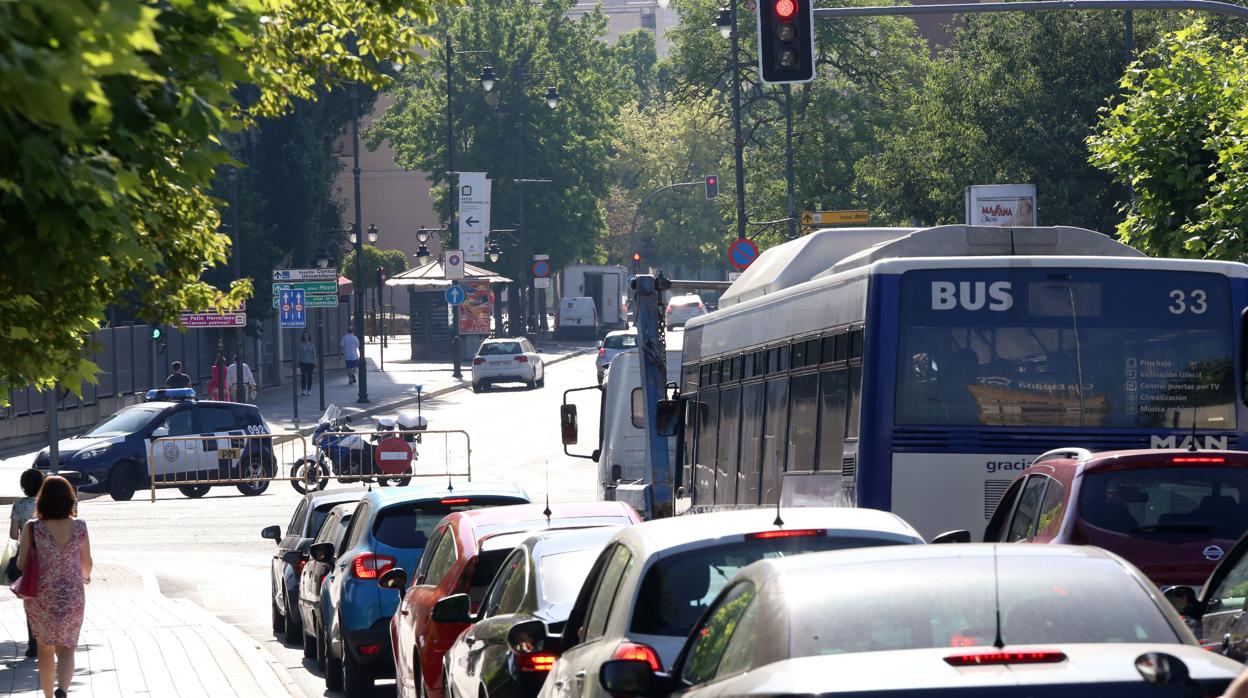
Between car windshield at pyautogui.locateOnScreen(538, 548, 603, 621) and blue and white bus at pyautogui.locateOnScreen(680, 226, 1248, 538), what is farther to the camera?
blue and white bus at pyautogui.locateOnScreen(680, 226, 1248, 538)

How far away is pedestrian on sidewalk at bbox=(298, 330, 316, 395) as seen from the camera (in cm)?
5406

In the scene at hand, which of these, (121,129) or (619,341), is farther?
(619,341)

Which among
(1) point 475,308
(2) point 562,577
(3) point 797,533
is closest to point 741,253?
(2) point 562,577

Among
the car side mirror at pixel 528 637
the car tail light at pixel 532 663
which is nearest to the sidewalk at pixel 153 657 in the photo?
the car tail light at pixel 532 663

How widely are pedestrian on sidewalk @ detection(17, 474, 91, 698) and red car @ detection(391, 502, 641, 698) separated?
204 centimetres

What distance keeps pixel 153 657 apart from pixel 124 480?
19381mm

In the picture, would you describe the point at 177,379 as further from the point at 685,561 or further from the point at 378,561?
the point at 685,561

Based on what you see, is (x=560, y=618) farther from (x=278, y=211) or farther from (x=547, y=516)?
(x=278, y=211)

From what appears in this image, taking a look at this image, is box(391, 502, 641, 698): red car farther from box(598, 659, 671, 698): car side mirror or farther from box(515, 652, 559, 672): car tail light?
box(598, 659, 671, 698): car side mirror

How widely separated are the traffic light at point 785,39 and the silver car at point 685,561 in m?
11.3

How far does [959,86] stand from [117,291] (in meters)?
42.1

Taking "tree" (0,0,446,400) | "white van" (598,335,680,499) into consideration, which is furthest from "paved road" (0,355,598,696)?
"tree" (0,0,446,400)

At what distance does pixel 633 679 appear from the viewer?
5.96 m

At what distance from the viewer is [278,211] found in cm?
5878
